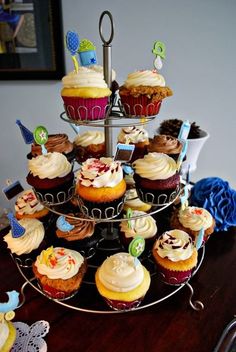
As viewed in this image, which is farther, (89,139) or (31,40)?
(31,40)

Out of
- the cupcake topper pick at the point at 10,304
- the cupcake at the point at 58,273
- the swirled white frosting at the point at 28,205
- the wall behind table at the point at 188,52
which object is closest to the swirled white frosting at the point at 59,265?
the cupcake at the point at 58,273

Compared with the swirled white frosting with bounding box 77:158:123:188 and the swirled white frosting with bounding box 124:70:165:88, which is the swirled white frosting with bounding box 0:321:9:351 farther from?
the swirled white frosting with bounding box 124:70:165:88

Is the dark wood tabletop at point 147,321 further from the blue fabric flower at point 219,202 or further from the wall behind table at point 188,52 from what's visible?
the wall behind table at point 188,52

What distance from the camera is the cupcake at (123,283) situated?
2.68 ft

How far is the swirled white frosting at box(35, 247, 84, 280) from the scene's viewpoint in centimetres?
85

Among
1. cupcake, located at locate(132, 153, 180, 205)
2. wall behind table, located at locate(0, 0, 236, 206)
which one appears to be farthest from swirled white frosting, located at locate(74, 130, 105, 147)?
wall behind table, located at locate(0, 0, 236, 206)

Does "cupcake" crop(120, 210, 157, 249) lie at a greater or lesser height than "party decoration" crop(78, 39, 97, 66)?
lesser

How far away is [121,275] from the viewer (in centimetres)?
82

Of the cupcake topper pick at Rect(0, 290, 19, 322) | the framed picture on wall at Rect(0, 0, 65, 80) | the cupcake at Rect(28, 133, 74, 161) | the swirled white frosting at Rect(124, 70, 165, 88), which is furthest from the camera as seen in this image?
the framed picture on wall at Rect(0, 0, 65, 80)

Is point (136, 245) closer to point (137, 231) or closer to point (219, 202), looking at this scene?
point (137, 231)

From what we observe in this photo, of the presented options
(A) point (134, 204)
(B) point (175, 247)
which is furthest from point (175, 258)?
(A) point (134, 204)

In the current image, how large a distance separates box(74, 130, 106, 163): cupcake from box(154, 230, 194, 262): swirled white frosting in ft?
1.34

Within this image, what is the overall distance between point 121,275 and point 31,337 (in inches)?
11.9

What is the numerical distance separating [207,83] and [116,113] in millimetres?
843
